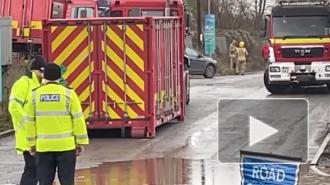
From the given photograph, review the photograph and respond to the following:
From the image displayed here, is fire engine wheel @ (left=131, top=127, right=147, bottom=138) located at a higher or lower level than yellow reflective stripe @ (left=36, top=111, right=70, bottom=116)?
lower

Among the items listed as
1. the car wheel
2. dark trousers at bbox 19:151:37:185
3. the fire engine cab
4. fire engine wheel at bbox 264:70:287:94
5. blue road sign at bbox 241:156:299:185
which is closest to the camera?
blue road sign at bbox 241:156:299:185

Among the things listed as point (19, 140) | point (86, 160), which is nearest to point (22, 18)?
point (86, 160)

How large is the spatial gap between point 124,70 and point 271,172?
8.59 meters

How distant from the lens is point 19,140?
9.57 m

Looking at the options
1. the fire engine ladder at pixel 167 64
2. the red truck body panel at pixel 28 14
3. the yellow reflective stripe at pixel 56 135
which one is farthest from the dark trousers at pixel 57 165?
the red truck body panel at pixel 28 14

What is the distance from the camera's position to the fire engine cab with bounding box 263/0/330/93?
80.1ft

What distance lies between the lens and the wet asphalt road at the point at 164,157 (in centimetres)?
1130

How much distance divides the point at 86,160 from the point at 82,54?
3.14m

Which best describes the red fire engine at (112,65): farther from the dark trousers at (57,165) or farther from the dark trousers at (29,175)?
the dark trousers at (57,165)

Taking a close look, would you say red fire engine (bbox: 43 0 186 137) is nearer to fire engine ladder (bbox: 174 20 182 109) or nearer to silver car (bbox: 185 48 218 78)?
fire engine ladder (bbox: 174 20 182 109)

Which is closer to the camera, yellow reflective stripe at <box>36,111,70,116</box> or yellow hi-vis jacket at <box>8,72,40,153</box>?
yellow reflective stripe at <box>36,111,70,116</box>

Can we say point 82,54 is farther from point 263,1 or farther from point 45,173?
point 263,1

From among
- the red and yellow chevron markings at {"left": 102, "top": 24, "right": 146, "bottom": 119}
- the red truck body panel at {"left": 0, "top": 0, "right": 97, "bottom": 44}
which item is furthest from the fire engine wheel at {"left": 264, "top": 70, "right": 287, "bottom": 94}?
the red and yellow chevron markings at {"left": 102, "top": 24, "right": 146, "bottom": 119}

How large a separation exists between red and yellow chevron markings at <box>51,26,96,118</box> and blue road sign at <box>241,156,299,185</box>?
8.53m
